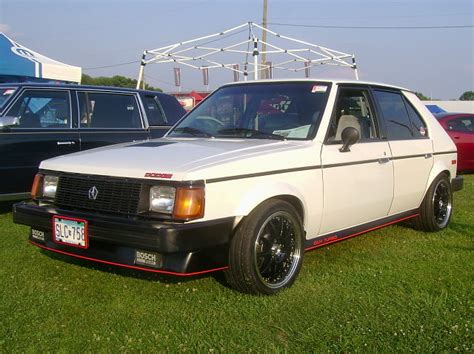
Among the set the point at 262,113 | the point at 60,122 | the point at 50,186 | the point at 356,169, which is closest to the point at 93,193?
the point at 50,186

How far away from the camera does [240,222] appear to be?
11.4 ft

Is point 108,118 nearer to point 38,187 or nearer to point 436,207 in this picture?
point 38,187

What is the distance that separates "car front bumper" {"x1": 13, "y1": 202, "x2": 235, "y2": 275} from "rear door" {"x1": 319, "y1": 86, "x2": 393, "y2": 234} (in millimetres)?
1098

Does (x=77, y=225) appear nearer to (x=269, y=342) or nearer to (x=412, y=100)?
(x=269, y=342)

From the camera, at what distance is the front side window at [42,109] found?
6.39 metres

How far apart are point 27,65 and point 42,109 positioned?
650 centimetres

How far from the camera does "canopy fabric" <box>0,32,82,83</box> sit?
39.8 feet

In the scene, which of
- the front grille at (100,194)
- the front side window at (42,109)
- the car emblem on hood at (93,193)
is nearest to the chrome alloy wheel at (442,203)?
the front grille at (100,194)

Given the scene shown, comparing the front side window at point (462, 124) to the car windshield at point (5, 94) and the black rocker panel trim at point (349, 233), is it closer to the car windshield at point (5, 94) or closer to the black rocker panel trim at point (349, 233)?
the black rocker panel trim at point (349, 233)

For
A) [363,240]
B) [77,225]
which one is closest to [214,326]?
[77,225]

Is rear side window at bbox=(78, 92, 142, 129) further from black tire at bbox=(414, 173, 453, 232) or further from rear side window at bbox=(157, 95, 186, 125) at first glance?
black tire at bbox=(414, 173, 453, 232)

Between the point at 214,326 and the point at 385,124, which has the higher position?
the point at 385,124

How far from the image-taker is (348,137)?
4.16 m

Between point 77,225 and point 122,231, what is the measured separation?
1.36 ft
